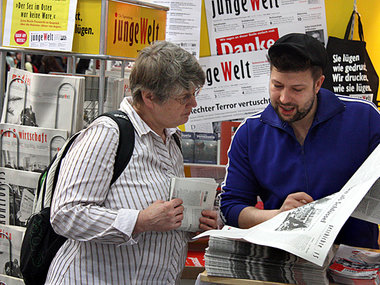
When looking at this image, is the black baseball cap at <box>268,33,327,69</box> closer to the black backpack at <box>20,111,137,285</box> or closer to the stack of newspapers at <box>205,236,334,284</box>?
the black backpack at <box>20,111,137,285</box>

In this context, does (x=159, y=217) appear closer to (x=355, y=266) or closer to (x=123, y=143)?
(x=123, y=143)

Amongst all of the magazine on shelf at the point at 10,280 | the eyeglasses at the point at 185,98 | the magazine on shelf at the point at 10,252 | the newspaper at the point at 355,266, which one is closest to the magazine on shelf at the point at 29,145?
the magazine on shelf at the point at 10,252

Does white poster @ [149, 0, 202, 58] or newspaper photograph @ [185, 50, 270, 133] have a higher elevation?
white poster @ [149, 0, 202, 58]

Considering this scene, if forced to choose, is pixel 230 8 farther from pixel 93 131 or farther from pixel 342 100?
pixel 93 131

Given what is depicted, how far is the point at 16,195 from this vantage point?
2.82 m

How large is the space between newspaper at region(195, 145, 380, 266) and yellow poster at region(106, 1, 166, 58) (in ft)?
4.65

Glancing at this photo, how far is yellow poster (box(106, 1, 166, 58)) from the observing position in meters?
2.84

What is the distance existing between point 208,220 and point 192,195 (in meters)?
0.13

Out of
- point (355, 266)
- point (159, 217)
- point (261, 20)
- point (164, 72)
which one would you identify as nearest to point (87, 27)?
point (164, 72)

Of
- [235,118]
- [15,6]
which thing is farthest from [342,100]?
[235,118]

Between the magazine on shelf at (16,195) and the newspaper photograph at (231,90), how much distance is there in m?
1.94

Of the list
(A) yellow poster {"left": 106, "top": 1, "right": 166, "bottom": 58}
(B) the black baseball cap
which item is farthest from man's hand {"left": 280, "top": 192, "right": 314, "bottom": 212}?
(A) yellow poster {"left": 106, "top": 1, "right": 166, "bottom": 58}

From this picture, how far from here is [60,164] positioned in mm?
2068

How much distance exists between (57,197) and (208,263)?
1.98ft
